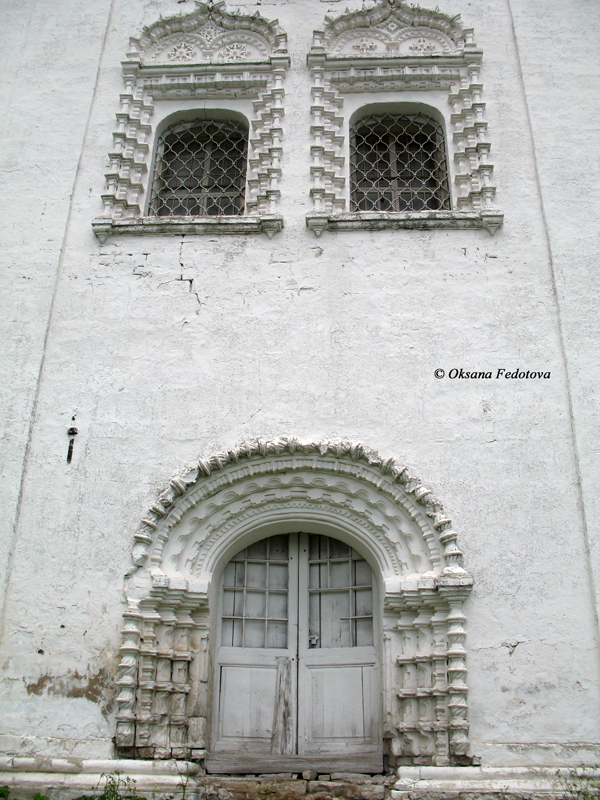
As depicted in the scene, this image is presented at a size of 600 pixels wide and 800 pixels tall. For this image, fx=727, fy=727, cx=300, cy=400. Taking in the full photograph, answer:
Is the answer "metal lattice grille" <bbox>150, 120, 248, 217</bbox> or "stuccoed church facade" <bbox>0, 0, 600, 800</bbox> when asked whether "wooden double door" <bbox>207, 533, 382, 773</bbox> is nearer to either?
"stuccoed church facade" <bbox>0, 0, 600, 800</bbox>

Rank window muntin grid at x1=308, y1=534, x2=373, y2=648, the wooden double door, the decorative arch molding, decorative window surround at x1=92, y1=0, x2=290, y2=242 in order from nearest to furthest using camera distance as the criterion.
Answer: the decorative arch molding → the wooden double door → window muntin grid at x1=308, y1=534, x2=373, y2=648 → decorative window surround at x1=92, y1=0, x2=290, y2=242

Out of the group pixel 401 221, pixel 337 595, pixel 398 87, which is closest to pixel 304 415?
pixel 337 595

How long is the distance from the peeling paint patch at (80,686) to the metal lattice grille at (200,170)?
4.02 meters

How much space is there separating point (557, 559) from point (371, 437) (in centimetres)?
157

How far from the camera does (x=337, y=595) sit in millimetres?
5535

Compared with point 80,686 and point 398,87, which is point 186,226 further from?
point 80,686

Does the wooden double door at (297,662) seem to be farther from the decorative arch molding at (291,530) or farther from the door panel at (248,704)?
the decorative arch molding at (291,530)

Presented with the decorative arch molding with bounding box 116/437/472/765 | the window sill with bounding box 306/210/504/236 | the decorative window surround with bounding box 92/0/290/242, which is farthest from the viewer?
the decorative window surround with bounding box 92/0/290/242

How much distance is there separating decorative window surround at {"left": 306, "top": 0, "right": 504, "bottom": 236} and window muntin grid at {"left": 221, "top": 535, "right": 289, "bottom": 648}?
2.81m

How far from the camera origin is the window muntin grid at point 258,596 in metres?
5.43

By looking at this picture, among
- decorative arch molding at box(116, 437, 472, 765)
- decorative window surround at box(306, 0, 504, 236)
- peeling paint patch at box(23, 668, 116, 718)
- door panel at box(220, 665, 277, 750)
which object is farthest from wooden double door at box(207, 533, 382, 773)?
decorative window surround at box(306, 0, 504, 236)

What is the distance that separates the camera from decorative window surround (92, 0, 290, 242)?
643 centimetres

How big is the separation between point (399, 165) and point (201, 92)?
7.11 feet

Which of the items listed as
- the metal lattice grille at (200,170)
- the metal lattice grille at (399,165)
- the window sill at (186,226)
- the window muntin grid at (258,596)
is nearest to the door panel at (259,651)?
the window muntin grid at (258,596)
